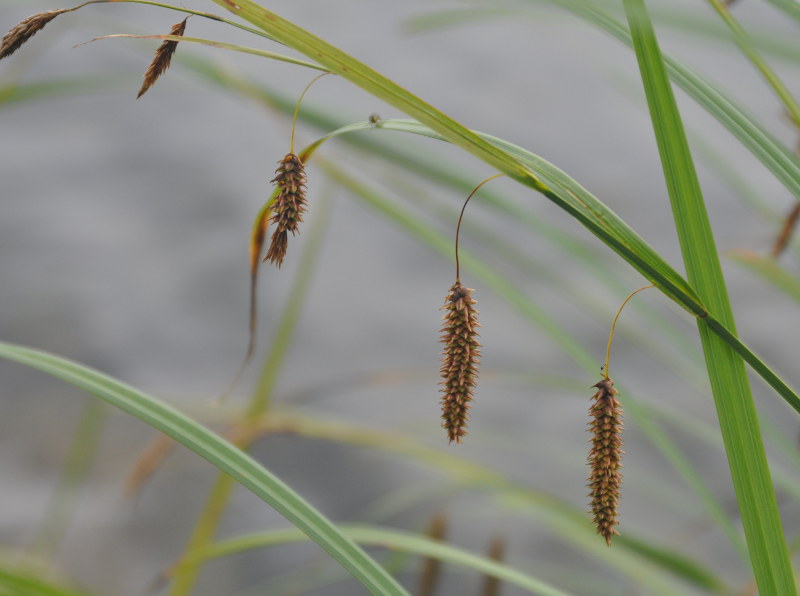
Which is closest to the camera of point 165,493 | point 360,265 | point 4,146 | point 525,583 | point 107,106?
point 525,583

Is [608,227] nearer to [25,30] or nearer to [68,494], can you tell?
[25,30]

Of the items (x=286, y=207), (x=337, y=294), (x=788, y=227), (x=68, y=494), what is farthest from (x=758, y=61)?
(x=337, y=294)

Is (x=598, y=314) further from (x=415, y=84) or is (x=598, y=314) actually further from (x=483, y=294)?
(x=415, y=84)

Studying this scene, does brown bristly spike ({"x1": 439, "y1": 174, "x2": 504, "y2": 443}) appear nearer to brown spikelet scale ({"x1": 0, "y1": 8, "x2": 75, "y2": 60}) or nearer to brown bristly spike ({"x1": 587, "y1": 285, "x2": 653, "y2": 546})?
brown bristly spike ({"x1": 587, "y1": 285, "x2": 653, "y2": 546})

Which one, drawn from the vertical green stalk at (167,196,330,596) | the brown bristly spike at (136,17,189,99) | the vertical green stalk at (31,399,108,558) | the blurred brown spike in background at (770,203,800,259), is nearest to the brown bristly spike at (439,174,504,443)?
the brown bristly spike at (136,17,189,99)

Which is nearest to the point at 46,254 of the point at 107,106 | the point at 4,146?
the point at 4,146

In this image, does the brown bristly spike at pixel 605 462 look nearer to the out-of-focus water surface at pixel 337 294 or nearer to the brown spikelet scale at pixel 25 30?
the brown spikelet scale at pixel 25 30

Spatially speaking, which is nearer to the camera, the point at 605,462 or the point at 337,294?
the point at 605,462
